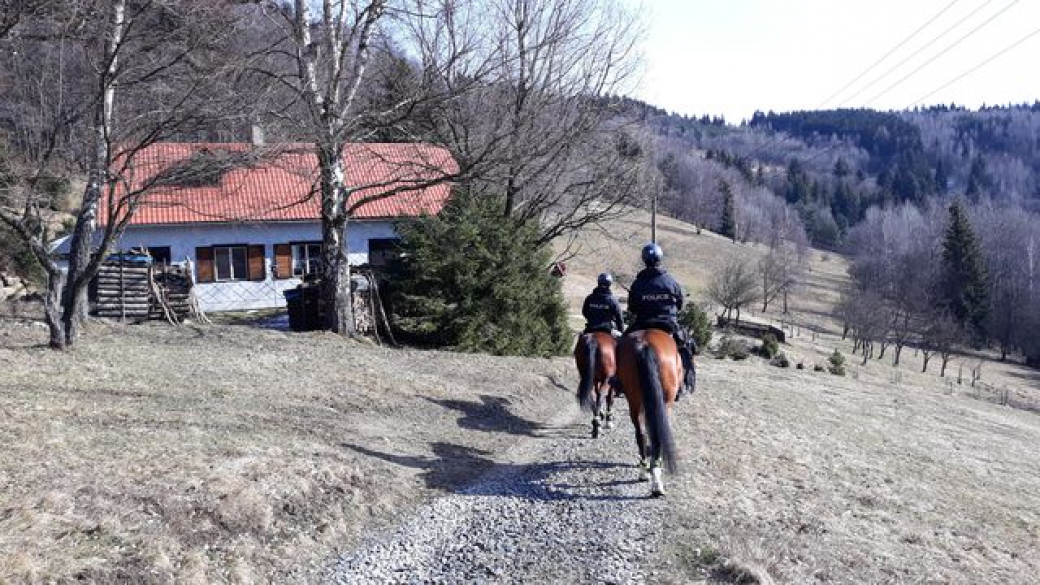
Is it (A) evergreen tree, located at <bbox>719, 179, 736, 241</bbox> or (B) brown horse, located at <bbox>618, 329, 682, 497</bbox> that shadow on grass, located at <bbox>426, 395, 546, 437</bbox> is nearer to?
(B) brown horse, located at <bbox>618, 329, 682, 497</bbox>

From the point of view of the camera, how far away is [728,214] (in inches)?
5389

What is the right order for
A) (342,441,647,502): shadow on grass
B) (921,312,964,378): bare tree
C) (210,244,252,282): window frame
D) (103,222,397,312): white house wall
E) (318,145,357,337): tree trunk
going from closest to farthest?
(342,441,647,502): shadow on grass, (318,145,357,337): tree trunk, (103,222,397,312): white house wall, (210,244,252,282): window frame, (921,312,964,378): bare tree

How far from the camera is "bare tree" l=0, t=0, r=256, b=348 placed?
12531 mm

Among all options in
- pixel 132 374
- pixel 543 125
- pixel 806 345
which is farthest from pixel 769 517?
pixel 806 345

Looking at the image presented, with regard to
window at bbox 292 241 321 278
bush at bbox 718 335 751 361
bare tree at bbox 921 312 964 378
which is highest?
window at bbox 292 241 321 278

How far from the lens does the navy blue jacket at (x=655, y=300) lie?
9.48 m

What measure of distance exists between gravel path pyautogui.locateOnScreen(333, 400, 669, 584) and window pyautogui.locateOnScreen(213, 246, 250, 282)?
26129mm

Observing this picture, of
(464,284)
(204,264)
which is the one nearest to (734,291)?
(204,264)

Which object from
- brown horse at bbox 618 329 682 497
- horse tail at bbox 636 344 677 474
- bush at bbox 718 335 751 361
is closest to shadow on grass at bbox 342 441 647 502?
brown horse at bbox 618 329 682 497

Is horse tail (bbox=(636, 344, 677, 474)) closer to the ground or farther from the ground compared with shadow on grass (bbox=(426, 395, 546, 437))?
farther from the ground

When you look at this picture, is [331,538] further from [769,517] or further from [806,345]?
[806,345]

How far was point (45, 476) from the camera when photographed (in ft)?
23.7

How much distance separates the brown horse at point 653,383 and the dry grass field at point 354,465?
1.91ft

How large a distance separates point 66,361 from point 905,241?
5451 inches
